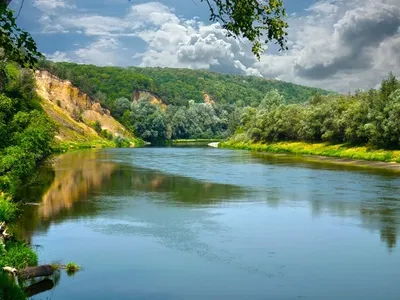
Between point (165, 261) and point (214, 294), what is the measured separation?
3.69 meters

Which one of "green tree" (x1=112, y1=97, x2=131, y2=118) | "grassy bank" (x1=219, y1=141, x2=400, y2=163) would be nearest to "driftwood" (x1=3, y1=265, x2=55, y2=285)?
"grassy bank" (x1=219, y1=141, x2=400, y2=163)

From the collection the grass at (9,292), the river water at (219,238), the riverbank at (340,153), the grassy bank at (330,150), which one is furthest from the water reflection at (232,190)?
the grassy bank at (330,150)

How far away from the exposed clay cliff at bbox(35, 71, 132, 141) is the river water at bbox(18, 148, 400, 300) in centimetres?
8792

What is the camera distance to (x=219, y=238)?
2214cm

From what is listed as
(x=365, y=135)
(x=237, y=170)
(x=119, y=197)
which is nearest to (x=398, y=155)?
(x=365, y=135)

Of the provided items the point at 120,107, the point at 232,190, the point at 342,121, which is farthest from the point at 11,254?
the point at 120,107

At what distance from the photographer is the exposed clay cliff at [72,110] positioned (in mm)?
127812

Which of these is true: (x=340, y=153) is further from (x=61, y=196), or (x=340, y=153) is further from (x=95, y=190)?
(x=61, y=196)

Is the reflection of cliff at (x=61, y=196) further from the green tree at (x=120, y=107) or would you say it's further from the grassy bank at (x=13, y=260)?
the green tree at (x=120, y=107)

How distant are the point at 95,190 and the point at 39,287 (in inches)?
933

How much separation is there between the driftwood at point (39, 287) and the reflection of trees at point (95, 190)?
6589 mm

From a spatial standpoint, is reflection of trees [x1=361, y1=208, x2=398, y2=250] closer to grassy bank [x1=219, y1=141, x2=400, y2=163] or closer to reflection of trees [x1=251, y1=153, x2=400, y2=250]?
reflection of trees [x1=251, y1=153, x2=400, y2=250]

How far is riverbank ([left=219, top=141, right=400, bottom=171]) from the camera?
207 ft

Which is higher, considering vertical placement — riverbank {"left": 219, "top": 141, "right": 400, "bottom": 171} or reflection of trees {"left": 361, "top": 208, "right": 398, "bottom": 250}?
riverbank {"left": 219, "top": 141, "right": 400, "bottom": 171}
